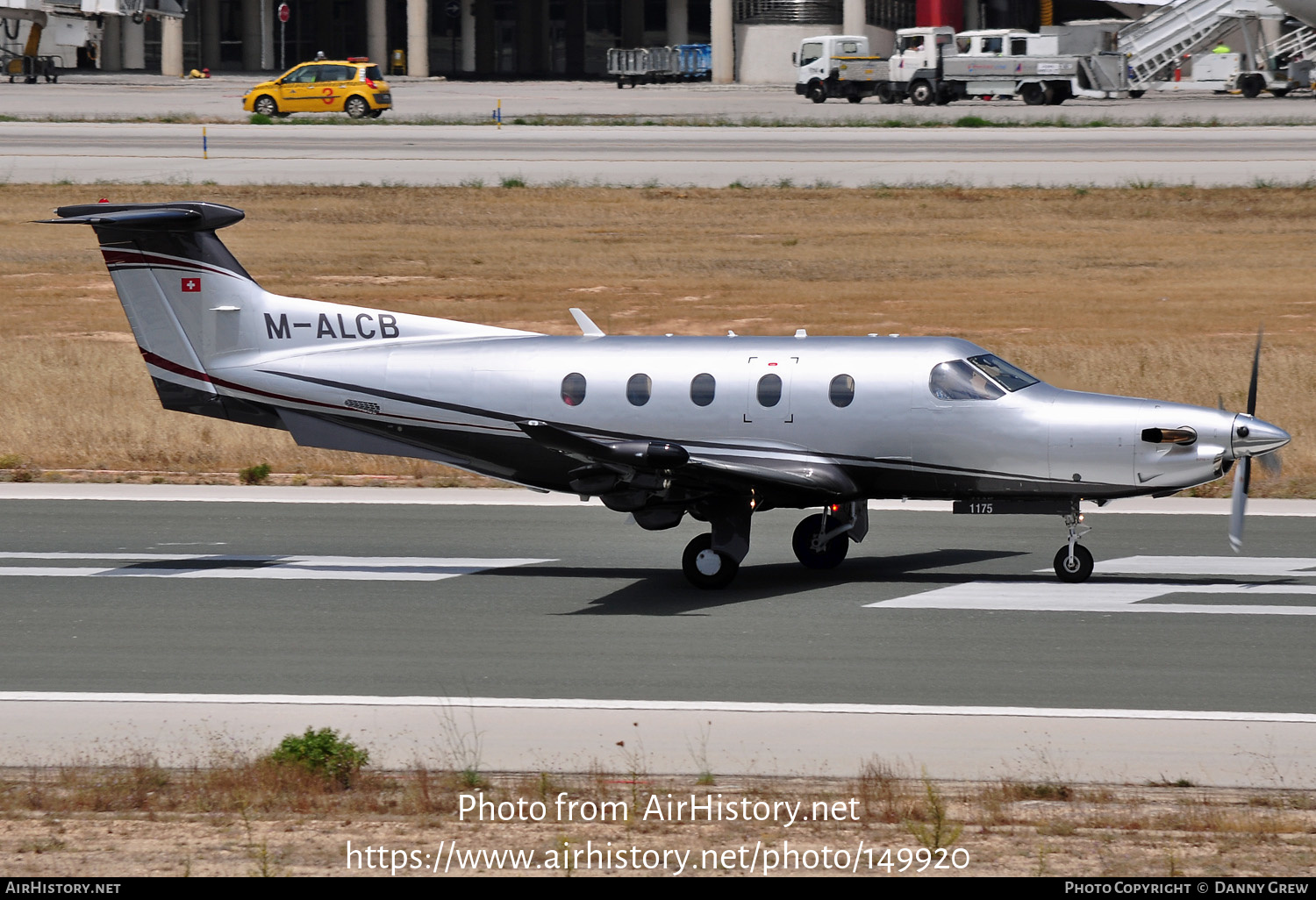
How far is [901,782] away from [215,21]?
10611 centimetres

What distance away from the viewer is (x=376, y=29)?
323 feet

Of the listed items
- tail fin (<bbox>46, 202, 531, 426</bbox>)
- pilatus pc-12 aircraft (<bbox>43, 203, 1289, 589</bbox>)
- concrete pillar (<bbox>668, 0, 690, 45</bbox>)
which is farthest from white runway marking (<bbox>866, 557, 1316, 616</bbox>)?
concrete pillar (<bbox>668, 0, 690, 45</bbox>)

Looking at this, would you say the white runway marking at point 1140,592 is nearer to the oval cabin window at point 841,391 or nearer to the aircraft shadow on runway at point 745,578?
the aircraft shadow on runway at point 745,578

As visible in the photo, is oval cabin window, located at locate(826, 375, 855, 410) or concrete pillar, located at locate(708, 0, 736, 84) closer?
oval cabin window, located at locate(826, 375, 855, 410)

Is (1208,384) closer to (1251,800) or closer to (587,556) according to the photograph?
(587,556)

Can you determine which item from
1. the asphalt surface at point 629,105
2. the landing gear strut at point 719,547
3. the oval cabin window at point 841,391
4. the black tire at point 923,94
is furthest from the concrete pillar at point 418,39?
the landing gear strut at point 719,547

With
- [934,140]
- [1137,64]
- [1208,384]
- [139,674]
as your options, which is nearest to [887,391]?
[139,674]

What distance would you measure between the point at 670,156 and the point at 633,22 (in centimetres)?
6016

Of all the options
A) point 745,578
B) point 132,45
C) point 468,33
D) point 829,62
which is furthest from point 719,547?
point 468,33

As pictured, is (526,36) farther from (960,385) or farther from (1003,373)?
(960,385)

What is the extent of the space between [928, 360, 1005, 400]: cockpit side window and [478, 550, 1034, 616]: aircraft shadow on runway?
77.4 inches

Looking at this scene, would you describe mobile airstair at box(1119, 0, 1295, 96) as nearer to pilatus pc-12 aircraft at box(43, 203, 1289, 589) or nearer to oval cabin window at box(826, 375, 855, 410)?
pilatus pc-12 aircraft at box(43, 203, 1289, 589)

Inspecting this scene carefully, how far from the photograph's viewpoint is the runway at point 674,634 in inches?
441

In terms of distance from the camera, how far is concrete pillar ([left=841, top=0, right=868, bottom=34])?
87.2 m
